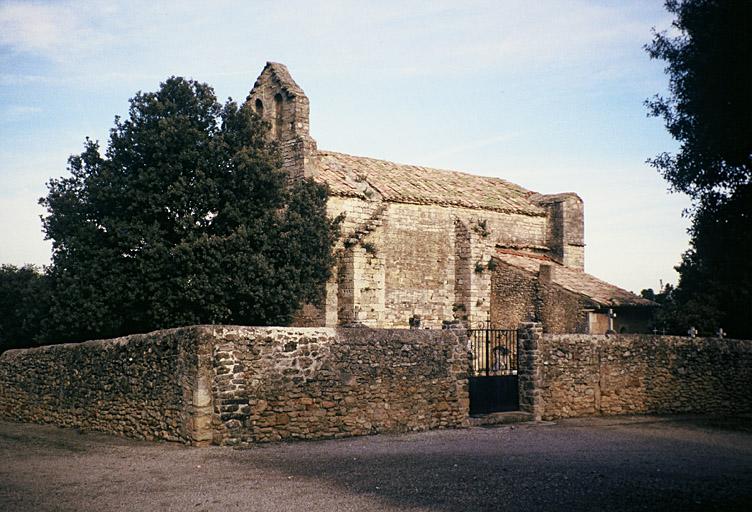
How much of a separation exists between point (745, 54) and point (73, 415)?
51.2 ft

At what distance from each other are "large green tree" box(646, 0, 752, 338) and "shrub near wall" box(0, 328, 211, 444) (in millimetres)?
10624

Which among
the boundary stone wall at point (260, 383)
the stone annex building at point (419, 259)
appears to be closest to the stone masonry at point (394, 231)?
the stone annex building at point (419, 259)

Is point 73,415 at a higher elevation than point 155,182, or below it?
below

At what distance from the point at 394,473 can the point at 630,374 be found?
1120cm

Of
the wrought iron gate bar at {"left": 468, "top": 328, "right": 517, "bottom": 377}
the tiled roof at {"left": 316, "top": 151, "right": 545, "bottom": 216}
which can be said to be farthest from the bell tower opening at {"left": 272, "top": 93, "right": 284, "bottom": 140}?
the wrought iron gate bar at {"left": 468, "top": 328, "right": 517, "bottom": 377}

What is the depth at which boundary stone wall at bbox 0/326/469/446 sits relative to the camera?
14023mm

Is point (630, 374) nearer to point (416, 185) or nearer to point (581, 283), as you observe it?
point (581, 283)

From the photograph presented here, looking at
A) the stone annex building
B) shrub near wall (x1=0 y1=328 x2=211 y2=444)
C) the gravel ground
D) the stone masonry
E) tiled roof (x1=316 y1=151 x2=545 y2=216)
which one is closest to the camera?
the gravel ground

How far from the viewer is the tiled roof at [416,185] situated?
97.3ft

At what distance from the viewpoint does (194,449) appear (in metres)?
13.5

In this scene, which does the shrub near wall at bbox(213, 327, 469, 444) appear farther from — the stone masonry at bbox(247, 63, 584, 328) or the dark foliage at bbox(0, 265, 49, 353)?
the dark foliage at bbox(0, 265, 49, 353)

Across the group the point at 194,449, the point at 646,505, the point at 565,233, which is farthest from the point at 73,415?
the point at 565,233

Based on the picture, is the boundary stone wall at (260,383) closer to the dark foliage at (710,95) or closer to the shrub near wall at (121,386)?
the shrub near wall at (121,386)

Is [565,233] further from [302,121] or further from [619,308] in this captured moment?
[302,121]
